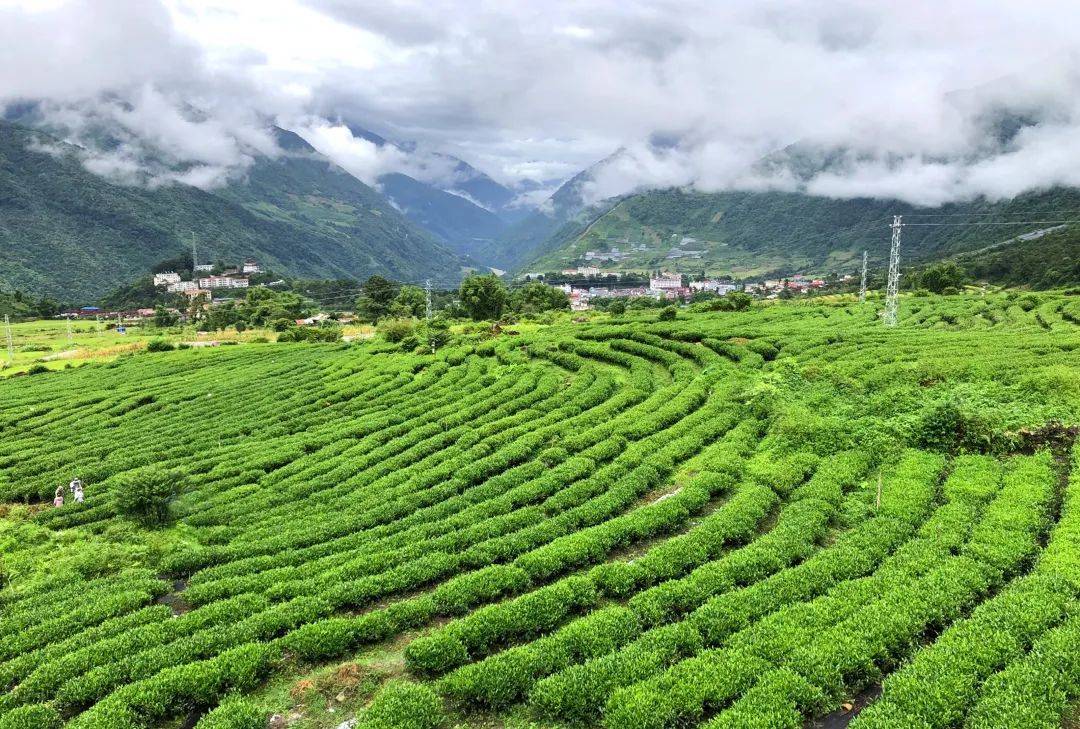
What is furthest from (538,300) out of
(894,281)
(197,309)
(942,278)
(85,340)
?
(197,309)

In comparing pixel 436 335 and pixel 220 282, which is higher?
pixel 220 282

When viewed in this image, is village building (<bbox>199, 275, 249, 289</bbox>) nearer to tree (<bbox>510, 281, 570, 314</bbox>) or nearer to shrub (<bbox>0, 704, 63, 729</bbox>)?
tree (<bbox>510, 281, 570, 314</bbox>)

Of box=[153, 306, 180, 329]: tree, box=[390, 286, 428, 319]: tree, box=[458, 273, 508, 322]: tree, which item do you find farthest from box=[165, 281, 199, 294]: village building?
box=[458, 273, 508, 322]: tree

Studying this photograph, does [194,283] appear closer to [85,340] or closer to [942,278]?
[85,340]

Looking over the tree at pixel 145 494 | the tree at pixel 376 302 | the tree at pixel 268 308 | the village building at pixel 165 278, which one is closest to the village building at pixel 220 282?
the village building at pixel 165 278

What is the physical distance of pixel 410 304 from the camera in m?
118

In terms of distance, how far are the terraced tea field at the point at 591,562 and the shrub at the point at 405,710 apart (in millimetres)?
62

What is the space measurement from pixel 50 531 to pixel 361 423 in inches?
601

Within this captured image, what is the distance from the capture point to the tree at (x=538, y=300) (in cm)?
11038

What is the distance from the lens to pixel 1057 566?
47.0 ft

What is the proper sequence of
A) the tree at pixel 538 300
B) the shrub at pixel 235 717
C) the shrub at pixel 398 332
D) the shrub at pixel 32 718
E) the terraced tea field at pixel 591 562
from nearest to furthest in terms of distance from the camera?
the shrub at pixel 235 717 → the terraced tea field at pixel 591 562 → the shrub at pixel 32 718 → the shrub at pixel 398 332 → the tree at pixel 538 300

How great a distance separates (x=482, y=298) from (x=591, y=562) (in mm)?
83138

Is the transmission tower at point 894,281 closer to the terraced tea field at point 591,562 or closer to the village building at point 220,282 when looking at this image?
the terraced tea field at point 591,562

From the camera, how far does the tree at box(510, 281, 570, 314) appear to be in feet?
362
